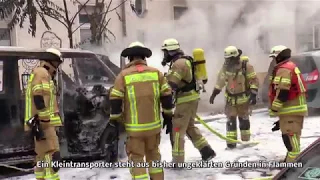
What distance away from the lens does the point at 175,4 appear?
1405 cm

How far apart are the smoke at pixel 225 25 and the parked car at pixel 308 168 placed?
9.22 metres

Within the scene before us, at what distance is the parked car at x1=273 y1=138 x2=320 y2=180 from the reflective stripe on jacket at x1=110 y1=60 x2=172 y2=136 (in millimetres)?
1994

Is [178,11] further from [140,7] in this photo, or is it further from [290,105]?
[290,105]

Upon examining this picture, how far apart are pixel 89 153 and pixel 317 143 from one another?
12.6 ft

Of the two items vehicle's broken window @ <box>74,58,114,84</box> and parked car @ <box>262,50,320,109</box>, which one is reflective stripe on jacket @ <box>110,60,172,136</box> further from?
parked car @ <box>262,50,320,109</box>

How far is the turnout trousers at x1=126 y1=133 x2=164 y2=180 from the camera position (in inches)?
191

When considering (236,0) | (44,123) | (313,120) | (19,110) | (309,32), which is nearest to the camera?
(44,123)

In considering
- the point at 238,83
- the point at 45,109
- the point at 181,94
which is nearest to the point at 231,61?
the point at 238,83

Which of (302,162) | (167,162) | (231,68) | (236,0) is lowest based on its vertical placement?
(167,162)

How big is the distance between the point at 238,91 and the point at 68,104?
271 centimetres

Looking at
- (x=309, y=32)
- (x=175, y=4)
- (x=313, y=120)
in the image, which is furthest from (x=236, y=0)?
(x=313, y=120)

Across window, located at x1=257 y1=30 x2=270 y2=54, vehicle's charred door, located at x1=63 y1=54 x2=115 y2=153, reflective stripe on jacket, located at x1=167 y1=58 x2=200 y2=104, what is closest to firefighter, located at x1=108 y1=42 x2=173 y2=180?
reflective stripe on jacket, located at x1=167 y1=58 x2=200 y2=104

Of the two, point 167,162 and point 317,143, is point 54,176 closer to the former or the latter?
point 167,162

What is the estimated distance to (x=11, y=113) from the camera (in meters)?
5.80
